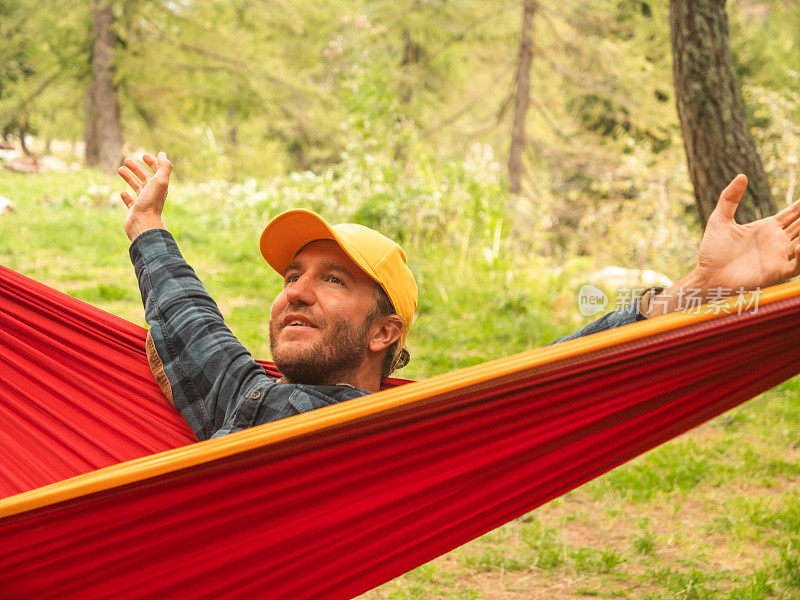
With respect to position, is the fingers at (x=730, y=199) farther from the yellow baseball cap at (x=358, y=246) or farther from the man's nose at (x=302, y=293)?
the man's nose at (x=302, y=293)

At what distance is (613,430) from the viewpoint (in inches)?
56.1

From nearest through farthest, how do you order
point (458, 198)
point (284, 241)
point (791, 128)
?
point (284, 241)
point (458, 198)
point (791, 128)

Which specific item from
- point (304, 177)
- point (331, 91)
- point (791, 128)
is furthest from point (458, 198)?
point (331, 91)

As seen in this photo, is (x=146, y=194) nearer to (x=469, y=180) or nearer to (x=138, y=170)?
(x=138, y=170)

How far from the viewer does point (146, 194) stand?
5.84 feet

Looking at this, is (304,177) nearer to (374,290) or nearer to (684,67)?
(684,67)

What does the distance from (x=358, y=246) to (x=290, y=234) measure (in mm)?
172

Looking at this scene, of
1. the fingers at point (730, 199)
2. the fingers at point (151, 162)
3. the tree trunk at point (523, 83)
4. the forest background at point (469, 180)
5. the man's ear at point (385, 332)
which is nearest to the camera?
the fingers at point (730, 199)

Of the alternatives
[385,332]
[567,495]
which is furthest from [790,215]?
[567,495]

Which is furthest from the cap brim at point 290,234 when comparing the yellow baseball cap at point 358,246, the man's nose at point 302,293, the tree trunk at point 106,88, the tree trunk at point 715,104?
the tree trunk at point 106,88

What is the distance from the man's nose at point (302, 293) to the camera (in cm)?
158

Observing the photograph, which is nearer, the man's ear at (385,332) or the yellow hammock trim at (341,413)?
the yellow hammock trim at (341,413)

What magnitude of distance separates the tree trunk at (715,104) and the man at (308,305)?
5.91 feet

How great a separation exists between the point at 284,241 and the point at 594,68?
10780mm
